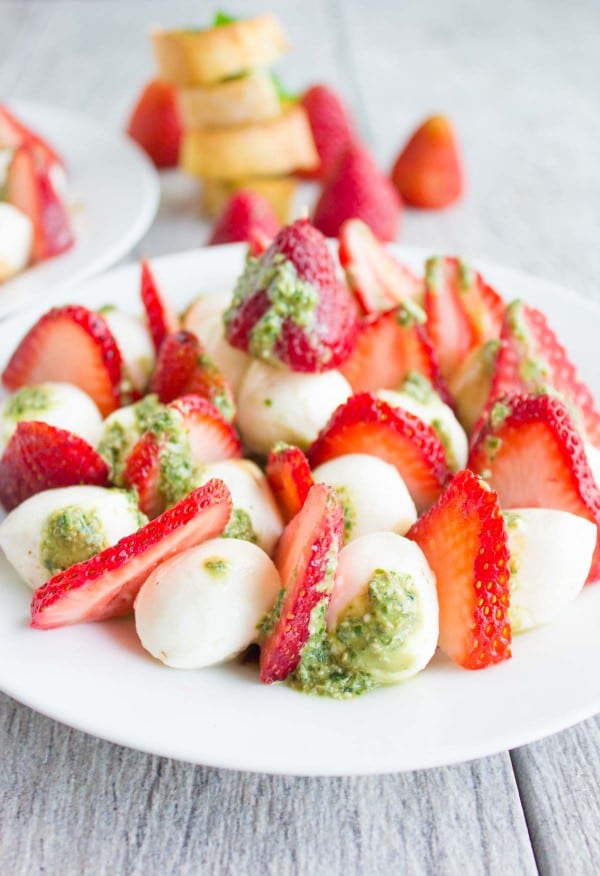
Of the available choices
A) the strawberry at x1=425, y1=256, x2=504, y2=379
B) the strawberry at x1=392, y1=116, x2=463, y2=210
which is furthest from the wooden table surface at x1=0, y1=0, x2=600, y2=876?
the strawberry at x1=425, y1=256, x2=504, y2=379

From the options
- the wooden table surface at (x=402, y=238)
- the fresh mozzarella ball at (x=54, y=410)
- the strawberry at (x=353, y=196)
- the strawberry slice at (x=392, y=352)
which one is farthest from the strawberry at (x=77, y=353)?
the strawberry at (x=353, y=196)

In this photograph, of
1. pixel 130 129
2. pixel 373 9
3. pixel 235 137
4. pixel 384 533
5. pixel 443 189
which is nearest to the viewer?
pixel 384 533

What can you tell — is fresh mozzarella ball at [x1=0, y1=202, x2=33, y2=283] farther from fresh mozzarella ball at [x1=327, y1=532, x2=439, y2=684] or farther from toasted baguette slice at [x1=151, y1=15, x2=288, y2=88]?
fresh mozzarella ball at [x1=327, y1=532, x2=439, y2=684]

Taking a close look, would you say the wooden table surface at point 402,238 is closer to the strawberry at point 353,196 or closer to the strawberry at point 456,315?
the strawberry at point 353,196

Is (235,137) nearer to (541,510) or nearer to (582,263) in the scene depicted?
(582,263)

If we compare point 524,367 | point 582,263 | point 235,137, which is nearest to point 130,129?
point 235,137
